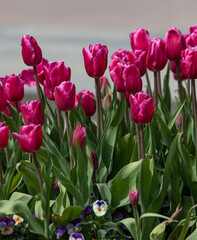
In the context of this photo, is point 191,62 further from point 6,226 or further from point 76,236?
point 6,226

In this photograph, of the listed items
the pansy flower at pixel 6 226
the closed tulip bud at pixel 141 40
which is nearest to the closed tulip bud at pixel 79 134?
the pansy flower at pixel 6 226

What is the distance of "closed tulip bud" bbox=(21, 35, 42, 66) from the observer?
77.7 inches

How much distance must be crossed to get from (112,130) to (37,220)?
488 millimetres

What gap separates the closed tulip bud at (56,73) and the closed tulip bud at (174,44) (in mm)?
428

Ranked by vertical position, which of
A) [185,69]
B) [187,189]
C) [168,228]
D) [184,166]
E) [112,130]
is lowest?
[168,228]

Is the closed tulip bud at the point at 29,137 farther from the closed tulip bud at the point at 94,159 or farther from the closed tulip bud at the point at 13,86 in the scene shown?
the closed tulip bud at the point at 13,86

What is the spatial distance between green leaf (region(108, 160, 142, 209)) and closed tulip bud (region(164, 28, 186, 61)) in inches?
20.5

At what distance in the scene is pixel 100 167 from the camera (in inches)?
76.1

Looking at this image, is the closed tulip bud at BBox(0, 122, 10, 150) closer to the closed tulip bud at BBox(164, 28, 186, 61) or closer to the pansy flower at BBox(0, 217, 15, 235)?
the pansy flower at BBox(0, 217, 15, 235)

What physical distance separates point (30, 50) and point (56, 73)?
0.48 feet

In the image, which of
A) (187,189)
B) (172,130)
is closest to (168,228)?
(187,189)

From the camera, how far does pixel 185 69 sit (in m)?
1.98

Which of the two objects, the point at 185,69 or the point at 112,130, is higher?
the point at 185,69

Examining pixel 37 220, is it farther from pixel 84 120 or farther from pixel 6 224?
pixel 84 120
